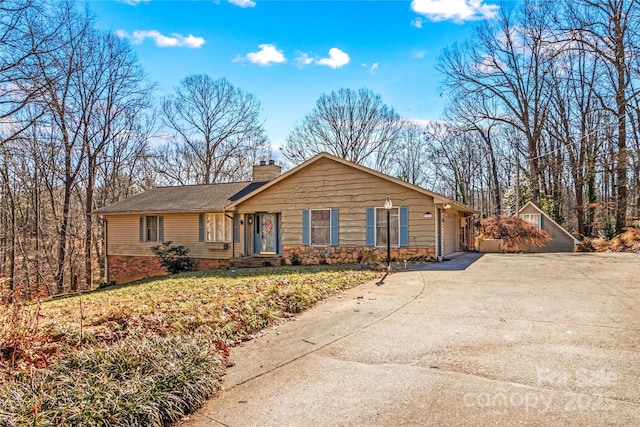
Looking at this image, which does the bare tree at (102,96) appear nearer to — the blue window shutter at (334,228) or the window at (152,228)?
the window at (152,228)

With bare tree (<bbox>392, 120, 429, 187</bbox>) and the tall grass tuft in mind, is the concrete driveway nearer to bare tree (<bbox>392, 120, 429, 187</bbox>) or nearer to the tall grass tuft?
the tall grass tuft

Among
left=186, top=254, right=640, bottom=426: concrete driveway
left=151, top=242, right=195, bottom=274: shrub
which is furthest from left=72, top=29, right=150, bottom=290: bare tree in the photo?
left=186, top=254, right=640, bottom=426: concrete driveway

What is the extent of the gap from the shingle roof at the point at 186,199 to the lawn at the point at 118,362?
1208 centimetres

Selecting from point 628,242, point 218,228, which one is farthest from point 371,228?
point 628,242

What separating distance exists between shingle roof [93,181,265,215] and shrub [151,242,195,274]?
69.2 inches

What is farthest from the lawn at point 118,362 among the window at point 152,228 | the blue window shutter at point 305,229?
the window at point 152,228

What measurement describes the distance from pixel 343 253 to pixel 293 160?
18.1m

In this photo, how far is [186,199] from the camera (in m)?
19.5

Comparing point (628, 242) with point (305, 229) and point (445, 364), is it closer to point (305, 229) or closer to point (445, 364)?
point (305, 229)

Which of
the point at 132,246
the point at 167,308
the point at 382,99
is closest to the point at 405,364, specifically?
the point at 167,308

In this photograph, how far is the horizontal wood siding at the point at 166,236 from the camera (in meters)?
18.3

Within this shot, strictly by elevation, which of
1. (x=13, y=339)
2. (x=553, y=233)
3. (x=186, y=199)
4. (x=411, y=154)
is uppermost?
(x=411, y=154)

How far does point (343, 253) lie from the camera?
49.7 ft

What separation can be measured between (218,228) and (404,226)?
27.8 ft
